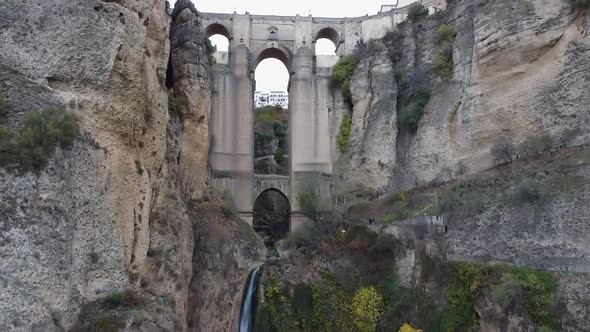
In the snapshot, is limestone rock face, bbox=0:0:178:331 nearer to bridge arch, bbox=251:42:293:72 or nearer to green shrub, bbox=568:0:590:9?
green shrub, bbox=568:0:590:9

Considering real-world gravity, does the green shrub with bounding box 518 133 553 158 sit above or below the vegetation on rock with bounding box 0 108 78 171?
above

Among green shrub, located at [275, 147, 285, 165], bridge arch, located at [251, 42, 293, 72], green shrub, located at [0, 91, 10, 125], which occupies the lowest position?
green shrub, located at [0, 91, 10, 125]

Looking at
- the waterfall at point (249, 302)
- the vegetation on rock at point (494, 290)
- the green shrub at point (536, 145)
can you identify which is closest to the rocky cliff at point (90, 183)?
the waterfall at point (249, 302)

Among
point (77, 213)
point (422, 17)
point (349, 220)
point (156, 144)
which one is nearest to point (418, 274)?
point (349, 220)

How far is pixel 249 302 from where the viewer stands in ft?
61.9

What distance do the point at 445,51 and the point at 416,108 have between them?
9.74 feet

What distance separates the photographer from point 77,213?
10.5 meters

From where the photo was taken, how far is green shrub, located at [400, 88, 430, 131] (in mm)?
24172

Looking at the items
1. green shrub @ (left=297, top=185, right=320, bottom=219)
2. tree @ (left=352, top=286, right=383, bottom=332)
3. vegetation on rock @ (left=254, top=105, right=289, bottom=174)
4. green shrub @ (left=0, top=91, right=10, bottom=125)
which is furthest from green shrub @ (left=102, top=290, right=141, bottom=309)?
vegetation on rock @ (left=254, top=105, right=289, bottom=174)

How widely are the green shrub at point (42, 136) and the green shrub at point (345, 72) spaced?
64.0 feet

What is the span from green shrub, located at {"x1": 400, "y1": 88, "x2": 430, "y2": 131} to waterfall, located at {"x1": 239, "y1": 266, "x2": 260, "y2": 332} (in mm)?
10761

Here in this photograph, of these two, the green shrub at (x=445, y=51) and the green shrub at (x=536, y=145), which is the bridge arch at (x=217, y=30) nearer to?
the green shrub at (x=445, y=51)

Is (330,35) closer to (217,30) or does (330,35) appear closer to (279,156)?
(217,30)

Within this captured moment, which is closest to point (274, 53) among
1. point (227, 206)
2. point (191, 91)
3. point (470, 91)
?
point (191, 91)
